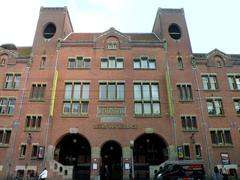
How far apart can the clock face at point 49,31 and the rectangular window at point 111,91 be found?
11687mm

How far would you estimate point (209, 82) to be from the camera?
3080 cm

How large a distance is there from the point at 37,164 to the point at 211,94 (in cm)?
2403

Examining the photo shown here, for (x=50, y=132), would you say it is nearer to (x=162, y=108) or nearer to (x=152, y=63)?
(x=162, y=108)

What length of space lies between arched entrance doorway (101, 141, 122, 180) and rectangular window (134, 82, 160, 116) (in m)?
5.66

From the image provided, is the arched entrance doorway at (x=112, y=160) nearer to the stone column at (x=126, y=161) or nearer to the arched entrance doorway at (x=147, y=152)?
the stone column at (x=126, y=161)

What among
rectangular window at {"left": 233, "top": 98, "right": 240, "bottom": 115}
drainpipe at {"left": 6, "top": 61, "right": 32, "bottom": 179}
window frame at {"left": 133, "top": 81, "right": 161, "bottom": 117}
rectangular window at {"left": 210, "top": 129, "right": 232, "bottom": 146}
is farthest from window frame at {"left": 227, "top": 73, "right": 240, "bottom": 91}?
drainpipe at {"left": 6, "top": 61, "right": 32, "bottom": 179}

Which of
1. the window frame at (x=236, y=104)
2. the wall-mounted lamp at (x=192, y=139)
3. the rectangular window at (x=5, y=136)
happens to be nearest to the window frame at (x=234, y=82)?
the window frame at (x=236, y=104)

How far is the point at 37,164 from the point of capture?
25391 millimetres

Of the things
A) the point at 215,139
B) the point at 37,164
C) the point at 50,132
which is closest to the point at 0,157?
the point at 37,164

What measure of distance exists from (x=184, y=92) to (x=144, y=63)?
702 cm

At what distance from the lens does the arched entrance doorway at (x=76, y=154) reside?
27891 millimetres

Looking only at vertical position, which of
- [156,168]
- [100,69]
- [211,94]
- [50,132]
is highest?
[100,69]

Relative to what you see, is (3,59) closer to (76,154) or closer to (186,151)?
(76,154)

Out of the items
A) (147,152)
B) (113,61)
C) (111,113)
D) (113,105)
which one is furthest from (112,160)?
(113,61)
